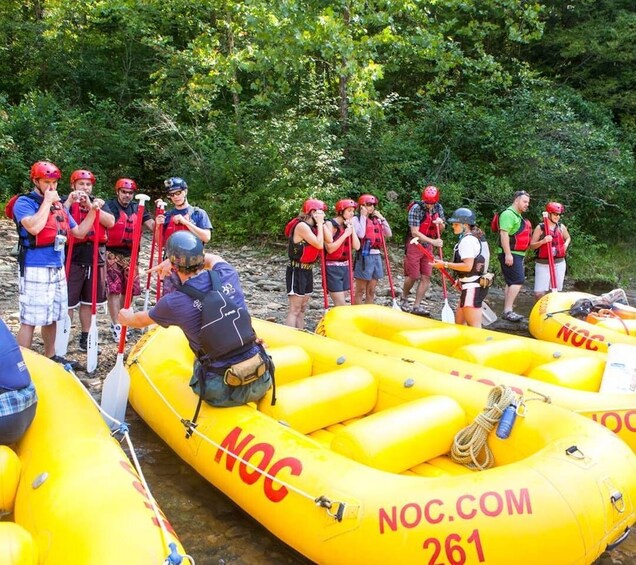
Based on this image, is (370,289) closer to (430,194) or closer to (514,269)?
(430,194)

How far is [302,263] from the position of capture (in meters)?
5.60

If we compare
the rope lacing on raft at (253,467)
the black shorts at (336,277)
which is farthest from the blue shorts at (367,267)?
the rope lacing on raft at (253,467)

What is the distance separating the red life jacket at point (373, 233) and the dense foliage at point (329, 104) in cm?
336

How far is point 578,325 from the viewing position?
18.5 ft

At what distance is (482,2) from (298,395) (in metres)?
10.9

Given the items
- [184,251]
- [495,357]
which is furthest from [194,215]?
[495,357]

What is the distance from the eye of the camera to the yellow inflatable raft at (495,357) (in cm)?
374

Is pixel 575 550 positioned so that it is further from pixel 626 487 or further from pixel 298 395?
pixel 298 395

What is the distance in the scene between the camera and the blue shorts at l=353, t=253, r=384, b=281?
6.65 metres

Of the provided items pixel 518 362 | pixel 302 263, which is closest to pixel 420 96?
pixel 302 263

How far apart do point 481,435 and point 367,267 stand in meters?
Result: 3.50

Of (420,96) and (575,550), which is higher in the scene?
(420,96)

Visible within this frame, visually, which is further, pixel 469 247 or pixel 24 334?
pixel 469 247

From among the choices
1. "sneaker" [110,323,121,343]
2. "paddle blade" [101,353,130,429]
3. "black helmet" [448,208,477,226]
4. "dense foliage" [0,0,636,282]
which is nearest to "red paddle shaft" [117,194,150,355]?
"paddle blade" [101,353,130,429]
